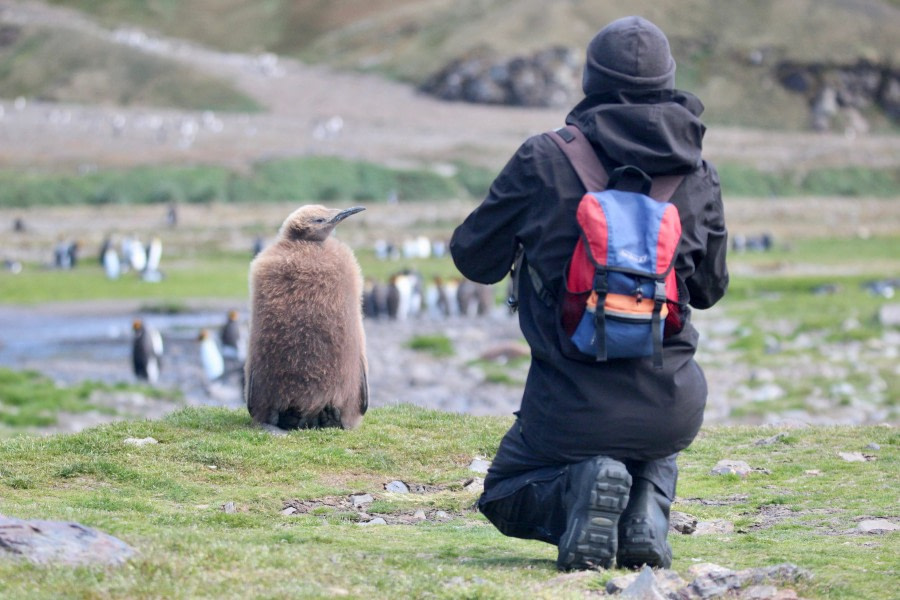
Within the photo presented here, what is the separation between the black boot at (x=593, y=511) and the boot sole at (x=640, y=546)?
0.11 m

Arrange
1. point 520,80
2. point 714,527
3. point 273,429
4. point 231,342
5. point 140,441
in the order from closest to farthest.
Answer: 1. point 714,527
2. point 140,441
3. point 273,429
4. point 231,342
5. point 520,80

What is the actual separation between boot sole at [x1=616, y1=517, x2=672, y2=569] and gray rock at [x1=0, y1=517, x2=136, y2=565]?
2009 mm

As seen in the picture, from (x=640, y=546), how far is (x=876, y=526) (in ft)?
6.21

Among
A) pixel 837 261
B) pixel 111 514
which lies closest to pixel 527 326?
pixel 111 514

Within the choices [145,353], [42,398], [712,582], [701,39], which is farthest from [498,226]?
[701,39]

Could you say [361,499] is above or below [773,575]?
below

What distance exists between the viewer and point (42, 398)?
18953 mm

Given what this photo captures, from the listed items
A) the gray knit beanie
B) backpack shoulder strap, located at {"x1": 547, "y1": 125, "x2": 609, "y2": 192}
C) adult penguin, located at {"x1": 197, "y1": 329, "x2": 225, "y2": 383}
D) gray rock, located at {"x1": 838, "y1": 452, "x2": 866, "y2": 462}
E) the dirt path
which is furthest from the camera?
the dirt path

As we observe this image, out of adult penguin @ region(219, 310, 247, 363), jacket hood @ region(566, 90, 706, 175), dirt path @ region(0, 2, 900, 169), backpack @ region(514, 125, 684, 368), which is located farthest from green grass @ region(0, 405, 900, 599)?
dirt path @ region(0, 2, 900, 169)

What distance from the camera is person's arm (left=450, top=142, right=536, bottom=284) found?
5.21 metres

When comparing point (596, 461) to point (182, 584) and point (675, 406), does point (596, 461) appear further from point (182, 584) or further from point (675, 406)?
point (182, 584)

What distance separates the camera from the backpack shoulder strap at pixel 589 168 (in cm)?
515

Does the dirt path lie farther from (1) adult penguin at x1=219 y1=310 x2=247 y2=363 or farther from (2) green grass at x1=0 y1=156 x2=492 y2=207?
(1) adult penguin at x1=219 y1=310 x2=247 y2=363

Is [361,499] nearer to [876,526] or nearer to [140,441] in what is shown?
[140,441]
